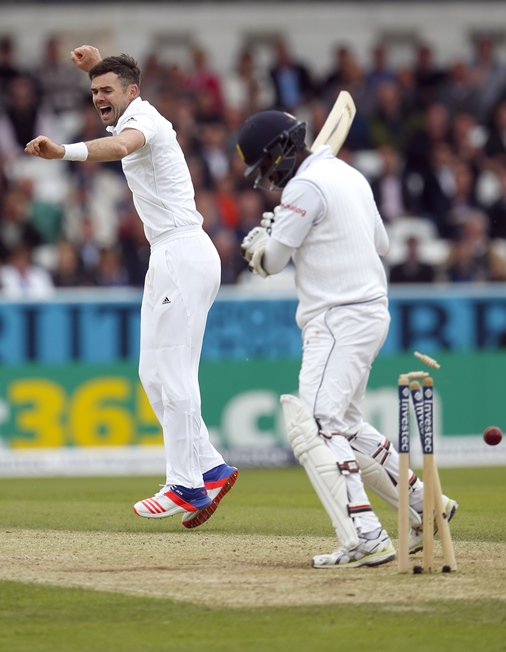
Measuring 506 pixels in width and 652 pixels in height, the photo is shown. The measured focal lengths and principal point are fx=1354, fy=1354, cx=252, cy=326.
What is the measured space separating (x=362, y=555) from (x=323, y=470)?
1.52ft

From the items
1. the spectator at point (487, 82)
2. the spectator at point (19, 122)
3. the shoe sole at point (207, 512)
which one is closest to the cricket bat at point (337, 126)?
the shoe sole at point (207, 512)

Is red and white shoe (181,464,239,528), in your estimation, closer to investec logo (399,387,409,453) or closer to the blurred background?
investec logo (399,387,409,453)

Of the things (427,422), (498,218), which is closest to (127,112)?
(427,422)

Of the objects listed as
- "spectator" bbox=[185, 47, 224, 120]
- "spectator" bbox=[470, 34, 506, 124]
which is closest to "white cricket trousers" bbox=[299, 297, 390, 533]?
"spectator" bbox=[185, 47, 224, 120]

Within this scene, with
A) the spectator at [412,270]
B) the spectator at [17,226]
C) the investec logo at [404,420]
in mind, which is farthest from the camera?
the spectator at [17,226]

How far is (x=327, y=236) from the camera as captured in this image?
625 centimetres

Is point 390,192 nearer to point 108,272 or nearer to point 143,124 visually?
point 108,272

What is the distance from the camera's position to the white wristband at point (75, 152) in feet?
21.1

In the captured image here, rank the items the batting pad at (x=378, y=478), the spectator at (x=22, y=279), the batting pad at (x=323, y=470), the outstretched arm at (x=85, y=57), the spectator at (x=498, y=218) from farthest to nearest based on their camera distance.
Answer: the spectator at (x=498, y=218), the spectator at (x=22, y=279), the outstretched arm at (x=85, y=57), the batting pad at (x=378, y=478), the batting pad at (x=323, y=470)

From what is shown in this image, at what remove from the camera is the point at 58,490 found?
37.5 ft

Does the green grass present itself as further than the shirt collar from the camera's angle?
No

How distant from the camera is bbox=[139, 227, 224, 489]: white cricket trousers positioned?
24.1ft

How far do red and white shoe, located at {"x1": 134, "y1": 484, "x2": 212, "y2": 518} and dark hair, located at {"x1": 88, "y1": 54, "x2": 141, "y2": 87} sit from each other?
224cm

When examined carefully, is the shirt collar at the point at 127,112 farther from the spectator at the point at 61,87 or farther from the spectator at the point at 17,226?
the spectator at the point at 61,87
